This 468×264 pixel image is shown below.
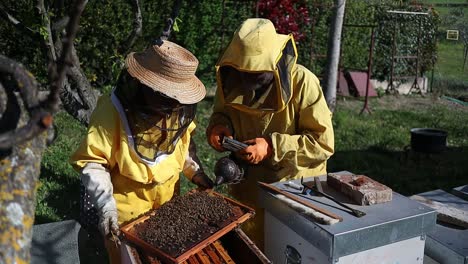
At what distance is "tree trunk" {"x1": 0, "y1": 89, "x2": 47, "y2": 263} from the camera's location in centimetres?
100

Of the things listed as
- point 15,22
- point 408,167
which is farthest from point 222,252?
point 408,167

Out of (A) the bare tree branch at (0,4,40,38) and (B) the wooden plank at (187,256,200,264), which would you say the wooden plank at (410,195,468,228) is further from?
(A) the bare tree branch at (0,4,40,38)

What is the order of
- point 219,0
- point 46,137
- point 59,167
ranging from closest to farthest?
point 46,137 → point 59,167 → point 219,0

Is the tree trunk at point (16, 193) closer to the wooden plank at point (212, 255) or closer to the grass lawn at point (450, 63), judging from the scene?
the wooden plank at point (212, 255)

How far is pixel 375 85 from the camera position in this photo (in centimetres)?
1066

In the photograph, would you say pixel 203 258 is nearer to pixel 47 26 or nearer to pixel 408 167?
pixel 47 26

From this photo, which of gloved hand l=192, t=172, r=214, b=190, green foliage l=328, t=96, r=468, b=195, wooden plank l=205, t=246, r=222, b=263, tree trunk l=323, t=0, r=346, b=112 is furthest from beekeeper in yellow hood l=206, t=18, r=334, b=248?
tree trunk l=323, t=0, r=346, b=112

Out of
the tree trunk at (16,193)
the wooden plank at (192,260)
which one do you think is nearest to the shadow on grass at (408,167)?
the wooden plank at (192,260)

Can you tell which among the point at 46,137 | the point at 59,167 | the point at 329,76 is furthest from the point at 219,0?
the point at 46,137

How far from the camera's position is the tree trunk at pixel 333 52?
23.6 ft

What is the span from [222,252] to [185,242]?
7.4 inches

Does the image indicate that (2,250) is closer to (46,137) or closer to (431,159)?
(46,137)

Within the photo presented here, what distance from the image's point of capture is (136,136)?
7.07 ft

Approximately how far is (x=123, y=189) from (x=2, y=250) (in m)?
1.24
